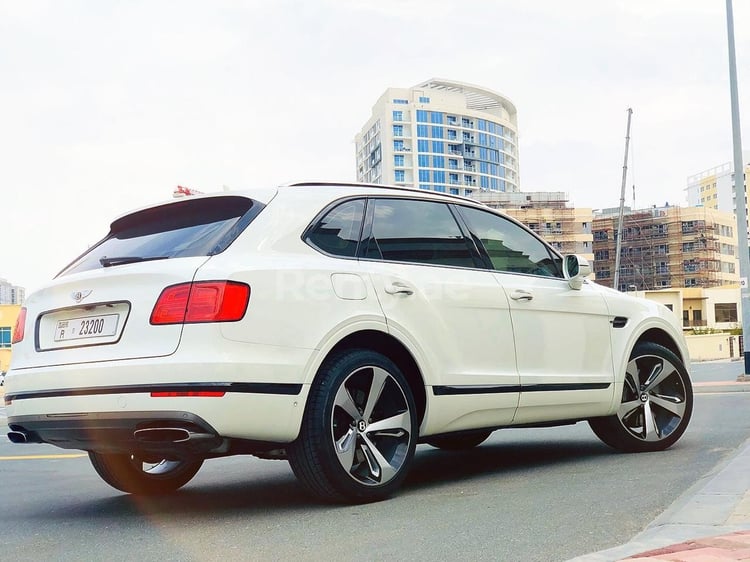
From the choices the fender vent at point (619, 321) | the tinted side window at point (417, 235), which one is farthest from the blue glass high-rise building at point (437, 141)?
the tinted side window at point (417, 235)

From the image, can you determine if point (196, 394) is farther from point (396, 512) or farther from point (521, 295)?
point (521, 295)

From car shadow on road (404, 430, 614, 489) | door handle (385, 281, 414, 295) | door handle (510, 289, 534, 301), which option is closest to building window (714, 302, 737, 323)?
car shadow on road (404, 430, 614, 489)

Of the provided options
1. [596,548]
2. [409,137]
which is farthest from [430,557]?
[409,137]

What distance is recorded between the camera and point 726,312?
355ft

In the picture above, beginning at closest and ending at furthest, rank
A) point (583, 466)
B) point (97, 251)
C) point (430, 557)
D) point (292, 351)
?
point (430, 557), point (292, 351), point (97, 251), point (583, 466)

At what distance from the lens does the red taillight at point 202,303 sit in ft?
14.8

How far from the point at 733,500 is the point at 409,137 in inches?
5598

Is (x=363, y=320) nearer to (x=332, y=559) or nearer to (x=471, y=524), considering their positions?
(x=471, y=524)

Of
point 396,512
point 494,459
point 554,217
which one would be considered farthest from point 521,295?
point 554,217

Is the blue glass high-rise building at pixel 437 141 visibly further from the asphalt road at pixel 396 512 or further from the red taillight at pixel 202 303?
the red taillight at pixel 202 303

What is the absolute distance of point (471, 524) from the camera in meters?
4.39

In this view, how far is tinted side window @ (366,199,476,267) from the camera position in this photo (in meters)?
5.53

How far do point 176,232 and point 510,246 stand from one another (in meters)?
2.34

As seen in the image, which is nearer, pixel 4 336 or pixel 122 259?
pixel 122 259
